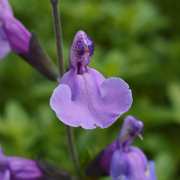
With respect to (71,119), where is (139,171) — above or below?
below

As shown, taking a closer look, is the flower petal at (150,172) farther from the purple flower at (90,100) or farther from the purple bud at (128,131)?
the purple flower at (90,100)

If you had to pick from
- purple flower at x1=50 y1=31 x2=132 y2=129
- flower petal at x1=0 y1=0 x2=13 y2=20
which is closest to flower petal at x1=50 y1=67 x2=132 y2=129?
purple flower at x1=50 y1=31 x2=132 y2=129

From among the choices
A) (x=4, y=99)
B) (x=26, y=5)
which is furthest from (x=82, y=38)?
(x=26, y=5)

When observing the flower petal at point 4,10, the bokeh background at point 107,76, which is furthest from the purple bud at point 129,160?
the flower petal at point 4,10

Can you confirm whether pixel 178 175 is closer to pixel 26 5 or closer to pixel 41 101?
pixel 41 101

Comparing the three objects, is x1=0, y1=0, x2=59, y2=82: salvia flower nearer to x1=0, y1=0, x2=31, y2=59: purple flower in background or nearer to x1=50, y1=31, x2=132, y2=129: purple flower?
x1=0, y1=0, x2=31, y2=59: purple flower in background

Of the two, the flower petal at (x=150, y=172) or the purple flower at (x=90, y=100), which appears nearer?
the purple flower at (x=90, y=100)
